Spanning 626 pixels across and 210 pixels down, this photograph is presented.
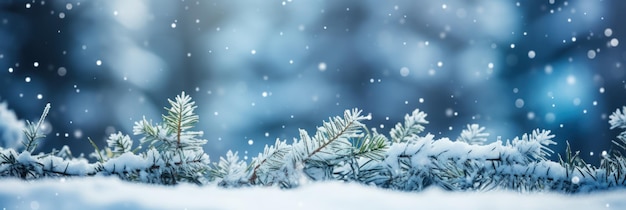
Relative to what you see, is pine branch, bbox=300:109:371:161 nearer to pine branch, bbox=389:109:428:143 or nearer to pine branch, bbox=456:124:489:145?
pine branch, bbox=389:109:428:143

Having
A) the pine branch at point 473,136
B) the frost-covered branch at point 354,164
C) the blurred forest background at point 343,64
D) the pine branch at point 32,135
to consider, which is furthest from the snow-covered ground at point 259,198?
the blurred forest background at point 343,64

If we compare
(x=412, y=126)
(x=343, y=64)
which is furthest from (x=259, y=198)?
(x=343, y=64)

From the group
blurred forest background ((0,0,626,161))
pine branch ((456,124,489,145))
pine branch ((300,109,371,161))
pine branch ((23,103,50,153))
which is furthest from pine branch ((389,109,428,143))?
blurred forest background ((0,0,626,161))

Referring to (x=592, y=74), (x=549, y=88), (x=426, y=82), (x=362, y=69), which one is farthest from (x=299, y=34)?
(x=592, y=74)

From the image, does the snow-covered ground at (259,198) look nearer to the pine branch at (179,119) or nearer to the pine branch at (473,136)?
the pine branch at (179,119)

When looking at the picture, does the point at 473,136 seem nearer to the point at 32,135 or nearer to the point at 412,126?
the point at 412,126

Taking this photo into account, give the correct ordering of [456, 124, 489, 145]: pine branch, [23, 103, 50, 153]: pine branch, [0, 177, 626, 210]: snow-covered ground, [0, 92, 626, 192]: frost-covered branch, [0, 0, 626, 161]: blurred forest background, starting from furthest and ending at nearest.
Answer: [0, 0, 626, 161]: blurred forest background
[456, 124, 489, 145]: pine branch
[23, 103, 50, 153]: pine branch
[0, 92, 626, 192]: frost-covered branch
[0, 177, 626, 210]: snow-covered ground
